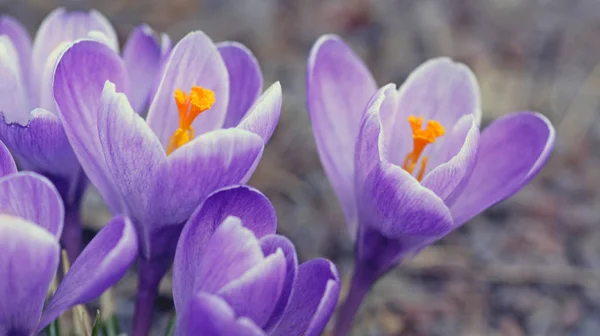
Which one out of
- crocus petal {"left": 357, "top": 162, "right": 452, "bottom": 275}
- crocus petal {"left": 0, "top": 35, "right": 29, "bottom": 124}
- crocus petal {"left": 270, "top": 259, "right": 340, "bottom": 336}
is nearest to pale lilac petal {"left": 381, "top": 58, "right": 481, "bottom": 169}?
crocus petal {"left": 357, "top": 162, "right": 452, "bottom": 275}

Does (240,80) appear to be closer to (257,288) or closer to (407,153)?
(407,153)

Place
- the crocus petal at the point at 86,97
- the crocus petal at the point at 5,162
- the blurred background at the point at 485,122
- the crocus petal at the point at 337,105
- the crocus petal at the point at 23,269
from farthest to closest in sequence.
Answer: the blurred background at the point at 485,122
the crocus petal at the point at 337,105
the crocus petal at the point at 86,97
the crocus petal at the point at 5,162
the crocus petal at the point at 23,269

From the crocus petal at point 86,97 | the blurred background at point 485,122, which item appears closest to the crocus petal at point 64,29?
the crocus petal at point 86,97

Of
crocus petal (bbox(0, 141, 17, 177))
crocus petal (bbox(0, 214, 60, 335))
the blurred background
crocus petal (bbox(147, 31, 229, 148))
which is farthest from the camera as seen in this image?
the blurred background

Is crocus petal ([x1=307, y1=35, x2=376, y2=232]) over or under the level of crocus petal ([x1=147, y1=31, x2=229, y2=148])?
under

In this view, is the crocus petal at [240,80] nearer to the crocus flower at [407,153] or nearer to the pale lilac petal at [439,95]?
the crocus flower at [407,153]

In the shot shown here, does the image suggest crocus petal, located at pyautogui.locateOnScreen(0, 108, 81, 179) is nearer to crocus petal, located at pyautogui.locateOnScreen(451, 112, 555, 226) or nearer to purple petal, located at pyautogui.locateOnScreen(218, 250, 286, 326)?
purple petal, located at pyautogui.locateOnScreen(218, 250, 286, 326)

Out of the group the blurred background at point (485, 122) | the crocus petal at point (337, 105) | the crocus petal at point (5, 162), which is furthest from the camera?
the blurred background at point (485, 122)
